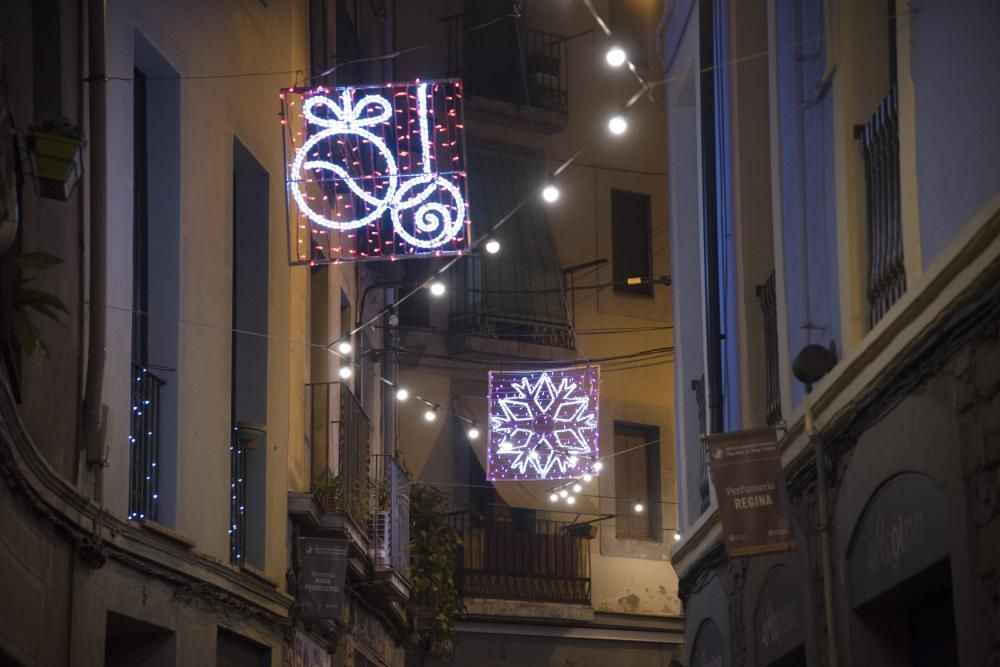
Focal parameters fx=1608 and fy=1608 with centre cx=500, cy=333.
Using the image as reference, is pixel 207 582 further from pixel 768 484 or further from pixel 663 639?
pixel 663 639

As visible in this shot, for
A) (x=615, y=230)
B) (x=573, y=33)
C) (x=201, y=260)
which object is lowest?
(x=201, y=260)

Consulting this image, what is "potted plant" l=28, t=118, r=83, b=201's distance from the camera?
7676mm

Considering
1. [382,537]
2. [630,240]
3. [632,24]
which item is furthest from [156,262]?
[632,24]

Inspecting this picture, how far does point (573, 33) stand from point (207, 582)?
19.4m

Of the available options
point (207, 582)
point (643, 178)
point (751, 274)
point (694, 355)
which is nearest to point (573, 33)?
point (643, 178)

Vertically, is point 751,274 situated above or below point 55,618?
above

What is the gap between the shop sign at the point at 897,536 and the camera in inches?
320

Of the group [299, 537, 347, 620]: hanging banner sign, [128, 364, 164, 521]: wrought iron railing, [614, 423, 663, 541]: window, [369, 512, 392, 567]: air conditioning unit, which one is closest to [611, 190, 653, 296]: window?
[614, 423, 663, 541]: window

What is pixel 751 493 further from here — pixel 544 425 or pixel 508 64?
pixel 508 64

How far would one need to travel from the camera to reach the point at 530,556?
27.0 meters

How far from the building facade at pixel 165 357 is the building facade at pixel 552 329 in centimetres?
776

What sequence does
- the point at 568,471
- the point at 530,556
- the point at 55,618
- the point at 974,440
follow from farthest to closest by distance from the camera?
the point at 530,556, the point at 568,471, the point at 55,618, the point at 974,440

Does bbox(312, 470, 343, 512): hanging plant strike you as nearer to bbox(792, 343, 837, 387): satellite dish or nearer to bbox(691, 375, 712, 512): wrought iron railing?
bbox(691, 375, 712, 512): wrought iron railing

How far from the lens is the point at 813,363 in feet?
34.4
